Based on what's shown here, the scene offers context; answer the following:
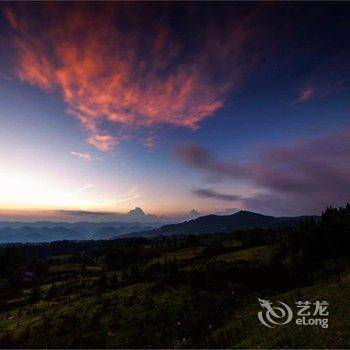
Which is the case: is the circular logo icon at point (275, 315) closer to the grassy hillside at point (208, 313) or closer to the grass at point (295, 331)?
the grass at point (295, 331)

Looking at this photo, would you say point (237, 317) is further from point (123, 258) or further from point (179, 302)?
point (123, 258)

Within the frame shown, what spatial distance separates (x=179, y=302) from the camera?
3538 centimetres

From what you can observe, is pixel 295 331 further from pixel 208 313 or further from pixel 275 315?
pixel 208 313

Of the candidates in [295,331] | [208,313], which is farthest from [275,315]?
[208,313]

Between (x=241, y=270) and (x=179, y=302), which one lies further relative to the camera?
(x=241, y=270)

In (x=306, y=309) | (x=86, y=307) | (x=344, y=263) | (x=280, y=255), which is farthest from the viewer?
(x=280, y=255)

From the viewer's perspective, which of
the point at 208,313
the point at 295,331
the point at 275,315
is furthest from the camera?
the point at 208,313

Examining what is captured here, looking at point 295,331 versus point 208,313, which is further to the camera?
point 208,313

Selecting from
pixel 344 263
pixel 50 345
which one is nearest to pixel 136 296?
pixel 50 345

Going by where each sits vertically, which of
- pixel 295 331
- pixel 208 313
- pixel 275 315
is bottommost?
pixel 208 313

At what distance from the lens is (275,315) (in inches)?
1025

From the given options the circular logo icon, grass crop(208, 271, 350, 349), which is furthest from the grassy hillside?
the circular logo icon

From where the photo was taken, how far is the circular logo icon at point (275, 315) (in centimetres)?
2420

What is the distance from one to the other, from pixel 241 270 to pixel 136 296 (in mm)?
17853
